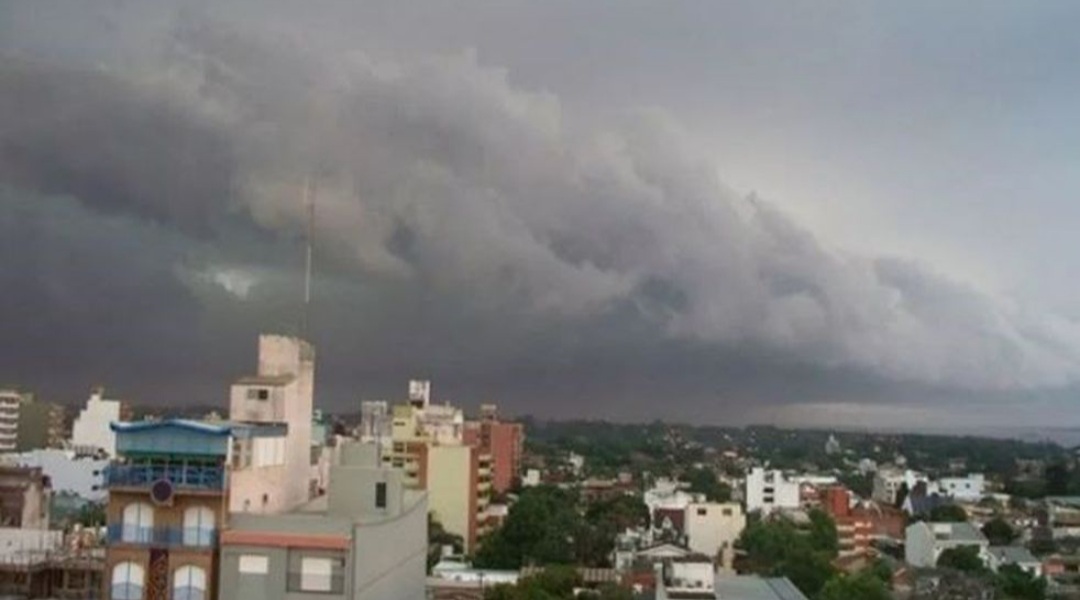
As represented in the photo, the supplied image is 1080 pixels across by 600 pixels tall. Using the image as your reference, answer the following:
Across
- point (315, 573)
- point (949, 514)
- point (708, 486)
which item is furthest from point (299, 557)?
point (708, 486)

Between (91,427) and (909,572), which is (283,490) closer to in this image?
(909,572)

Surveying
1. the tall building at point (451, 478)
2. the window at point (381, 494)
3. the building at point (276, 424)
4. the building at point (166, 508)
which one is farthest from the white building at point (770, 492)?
the building at point (166, 508)

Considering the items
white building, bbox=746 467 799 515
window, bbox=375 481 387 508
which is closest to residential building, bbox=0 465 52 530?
window, bbox=375 481 387 508

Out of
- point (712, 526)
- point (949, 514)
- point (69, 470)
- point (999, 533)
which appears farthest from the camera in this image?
point (949, 514)

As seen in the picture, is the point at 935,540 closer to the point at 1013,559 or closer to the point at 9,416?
the point at 1013,559

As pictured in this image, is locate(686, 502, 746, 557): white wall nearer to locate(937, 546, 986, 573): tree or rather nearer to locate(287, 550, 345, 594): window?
locate(937, 546, 986, 573): tree

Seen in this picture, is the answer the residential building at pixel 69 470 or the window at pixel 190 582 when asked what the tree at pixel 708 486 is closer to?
the residential building at pixel 69 470
